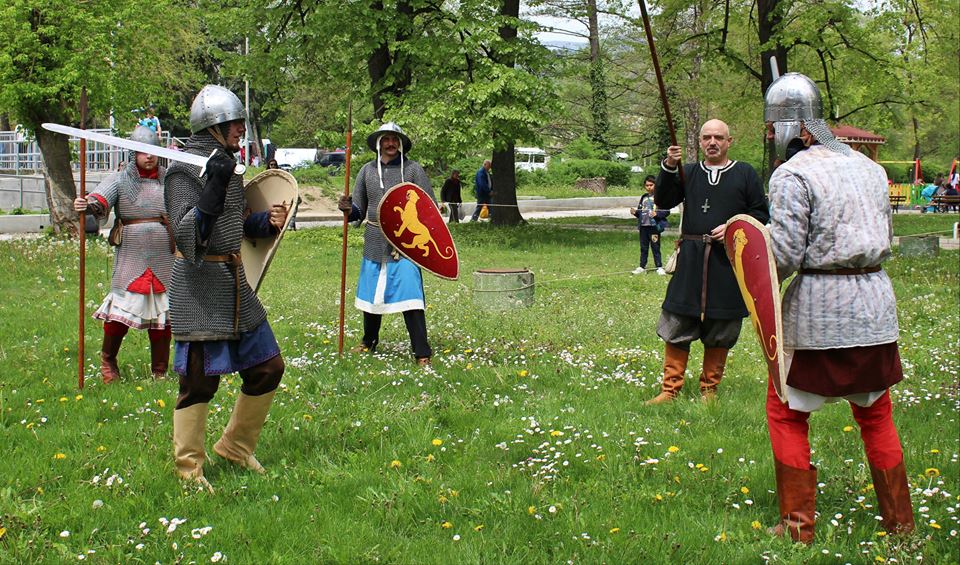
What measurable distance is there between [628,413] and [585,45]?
1525 inches

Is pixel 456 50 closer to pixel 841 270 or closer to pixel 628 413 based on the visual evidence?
pixel 628 413

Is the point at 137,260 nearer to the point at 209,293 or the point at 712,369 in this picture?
the point at 209,293

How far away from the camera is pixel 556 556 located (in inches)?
159

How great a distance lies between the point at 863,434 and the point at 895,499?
0.29 meters

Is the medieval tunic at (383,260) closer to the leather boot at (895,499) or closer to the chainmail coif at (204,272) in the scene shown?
the chainmail coif at (204,272)

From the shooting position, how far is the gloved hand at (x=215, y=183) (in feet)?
14.9

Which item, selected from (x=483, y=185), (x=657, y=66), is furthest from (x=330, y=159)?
(x=657, y=66)

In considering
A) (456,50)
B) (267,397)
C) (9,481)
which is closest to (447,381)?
(267,397)

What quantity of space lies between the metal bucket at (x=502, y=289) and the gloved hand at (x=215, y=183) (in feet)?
21.2

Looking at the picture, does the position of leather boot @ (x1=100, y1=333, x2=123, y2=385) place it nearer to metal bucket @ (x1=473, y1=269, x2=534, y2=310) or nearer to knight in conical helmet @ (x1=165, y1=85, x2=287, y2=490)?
knight in conical helmet @ (x1=165, y1=85, x2=287, y2=490)

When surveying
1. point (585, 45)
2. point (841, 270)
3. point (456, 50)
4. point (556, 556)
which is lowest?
point (556, 556)

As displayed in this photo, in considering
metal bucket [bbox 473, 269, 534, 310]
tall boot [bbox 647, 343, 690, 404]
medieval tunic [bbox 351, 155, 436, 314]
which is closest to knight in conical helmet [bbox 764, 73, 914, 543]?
tall boot [bbox 647, 343, 690, 404]

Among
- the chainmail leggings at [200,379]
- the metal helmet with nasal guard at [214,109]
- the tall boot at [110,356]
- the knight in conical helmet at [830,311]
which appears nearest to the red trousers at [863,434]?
the knight in conical helmet at [830,311]

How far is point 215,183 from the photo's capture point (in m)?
4.56
